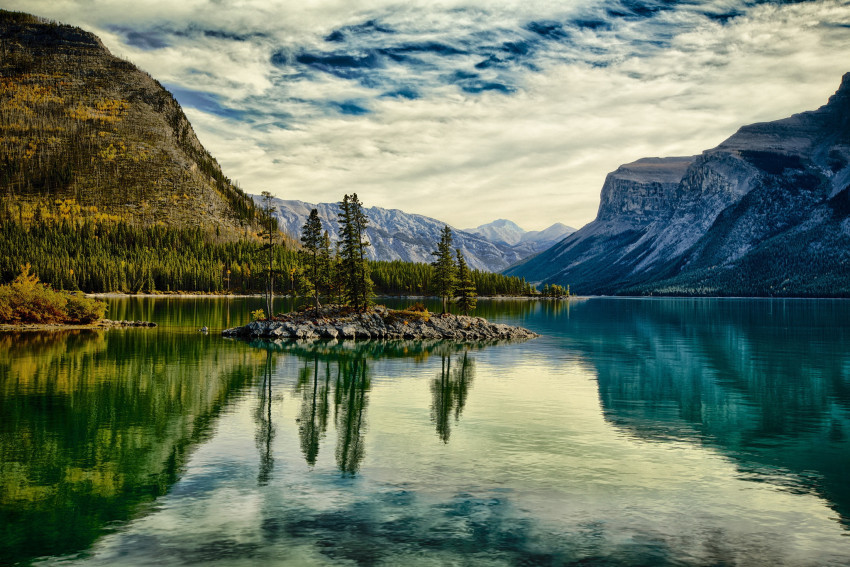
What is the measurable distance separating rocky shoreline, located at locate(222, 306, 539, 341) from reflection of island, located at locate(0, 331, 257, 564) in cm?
2415

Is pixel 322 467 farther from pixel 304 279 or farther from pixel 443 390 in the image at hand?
pixel 304 279

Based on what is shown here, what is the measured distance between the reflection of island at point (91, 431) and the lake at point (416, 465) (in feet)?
0.46

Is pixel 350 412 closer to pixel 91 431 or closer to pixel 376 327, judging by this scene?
pixel 91 431

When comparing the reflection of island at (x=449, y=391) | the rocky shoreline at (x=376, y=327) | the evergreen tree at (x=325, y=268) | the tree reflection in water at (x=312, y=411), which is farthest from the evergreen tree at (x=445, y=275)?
the tree reflection in water at (x=312, y=411)

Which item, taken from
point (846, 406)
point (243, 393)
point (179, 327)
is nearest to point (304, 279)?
point (179, 327)

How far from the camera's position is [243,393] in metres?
45.8

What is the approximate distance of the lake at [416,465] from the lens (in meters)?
19.6

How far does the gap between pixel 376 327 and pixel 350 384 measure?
46.2 metres

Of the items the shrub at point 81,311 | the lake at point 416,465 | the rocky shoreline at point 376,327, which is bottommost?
the lake at point 416,465

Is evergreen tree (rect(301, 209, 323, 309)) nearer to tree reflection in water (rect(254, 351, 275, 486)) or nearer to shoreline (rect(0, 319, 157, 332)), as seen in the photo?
shoreline (rect(0, 319, 157, 332))

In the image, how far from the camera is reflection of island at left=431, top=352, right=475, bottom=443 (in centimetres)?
3752

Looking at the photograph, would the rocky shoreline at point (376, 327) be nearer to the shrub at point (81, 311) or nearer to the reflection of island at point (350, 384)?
the reflection of island at point (350, 384)

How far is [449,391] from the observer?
48406mm

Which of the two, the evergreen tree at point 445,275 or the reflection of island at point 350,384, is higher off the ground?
the evergreen tree at point 445,275
